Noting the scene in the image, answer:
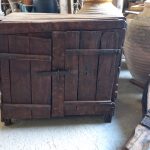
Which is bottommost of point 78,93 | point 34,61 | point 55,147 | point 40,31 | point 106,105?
point 55,147

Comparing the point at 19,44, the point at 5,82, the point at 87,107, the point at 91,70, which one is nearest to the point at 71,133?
the point at 87,107

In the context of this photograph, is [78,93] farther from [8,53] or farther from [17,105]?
[8,53]

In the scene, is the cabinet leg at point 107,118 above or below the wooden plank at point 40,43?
below

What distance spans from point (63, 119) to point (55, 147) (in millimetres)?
314

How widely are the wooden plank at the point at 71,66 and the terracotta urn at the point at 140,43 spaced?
2.71 ft

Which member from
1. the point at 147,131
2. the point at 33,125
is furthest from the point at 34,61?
the point at 147,131

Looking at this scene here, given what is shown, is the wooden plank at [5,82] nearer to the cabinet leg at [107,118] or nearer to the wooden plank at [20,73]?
the wooden plank at [20,73]

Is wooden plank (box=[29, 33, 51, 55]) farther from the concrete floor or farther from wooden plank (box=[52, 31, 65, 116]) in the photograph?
the concrete floor

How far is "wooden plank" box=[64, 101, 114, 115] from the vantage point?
163cm

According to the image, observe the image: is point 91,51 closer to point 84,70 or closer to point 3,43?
point 84,70

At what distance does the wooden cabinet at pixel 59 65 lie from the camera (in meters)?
1.42

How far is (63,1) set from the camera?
2600 millimetres

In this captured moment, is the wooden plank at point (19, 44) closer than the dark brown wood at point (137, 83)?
Yes

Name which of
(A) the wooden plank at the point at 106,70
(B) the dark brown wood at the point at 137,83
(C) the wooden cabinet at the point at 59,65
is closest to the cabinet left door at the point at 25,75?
(C) the wooden cabinet at the point at 59,65
